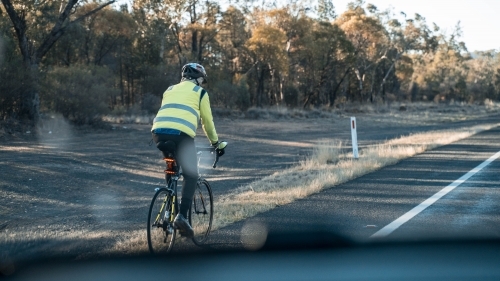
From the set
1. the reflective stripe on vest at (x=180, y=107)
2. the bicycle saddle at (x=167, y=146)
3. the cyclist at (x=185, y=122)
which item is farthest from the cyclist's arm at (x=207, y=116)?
the bicycle saddle at (x=167, y=146)

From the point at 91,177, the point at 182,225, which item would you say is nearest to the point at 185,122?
the point at 182,225

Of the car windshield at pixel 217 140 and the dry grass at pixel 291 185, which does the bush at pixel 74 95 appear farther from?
the dry grass at pixel 291 185

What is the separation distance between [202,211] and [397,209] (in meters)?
3.26

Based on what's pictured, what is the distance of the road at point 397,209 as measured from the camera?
7.83m

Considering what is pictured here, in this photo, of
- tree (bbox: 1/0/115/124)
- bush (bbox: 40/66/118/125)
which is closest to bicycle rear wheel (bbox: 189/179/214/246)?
tree (bbox: 1/0/115/124)

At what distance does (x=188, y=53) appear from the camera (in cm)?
4084

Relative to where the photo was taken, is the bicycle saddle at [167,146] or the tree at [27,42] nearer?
the bicycle saddle at [167,146]

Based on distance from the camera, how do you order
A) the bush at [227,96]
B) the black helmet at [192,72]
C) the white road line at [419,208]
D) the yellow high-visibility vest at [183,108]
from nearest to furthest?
the yellow high-visibility vest at [183,108] < the black helmet at [192,72] < the white road line at [419,208] < the bush at [227,96]

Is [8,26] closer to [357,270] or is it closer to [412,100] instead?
[357,270]

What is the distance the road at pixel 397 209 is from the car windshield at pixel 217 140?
4cm

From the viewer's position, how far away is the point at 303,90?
53.8 metres

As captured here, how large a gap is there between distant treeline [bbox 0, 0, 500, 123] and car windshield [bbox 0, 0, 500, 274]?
0.38ft

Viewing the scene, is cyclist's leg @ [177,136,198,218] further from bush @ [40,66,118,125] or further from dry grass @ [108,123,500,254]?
bush @ [40,66,118,125]

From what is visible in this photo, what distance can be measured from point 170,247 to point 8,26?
25.3 m
